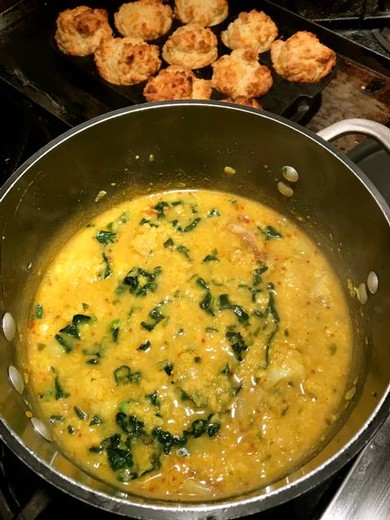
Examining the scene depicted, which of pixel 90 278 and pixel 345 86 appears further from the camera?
pixel 345 86

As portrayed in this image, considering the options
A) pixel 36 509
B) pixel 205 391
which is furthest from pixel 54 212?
pixel 36 509

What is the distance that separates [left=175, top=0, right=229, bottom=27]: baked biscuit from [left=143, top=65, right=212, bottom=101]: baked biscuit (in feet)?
1.57

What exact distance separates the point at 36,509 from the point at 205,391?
25.2 inches

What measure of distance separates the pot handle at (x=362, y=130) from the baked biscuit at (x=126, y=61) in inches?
54.2

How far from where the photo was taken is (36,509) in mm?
1605

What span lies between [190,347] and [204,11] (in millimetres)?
2109

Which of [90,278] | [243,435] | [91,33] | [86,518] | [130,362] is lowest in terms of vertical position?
[86,518]

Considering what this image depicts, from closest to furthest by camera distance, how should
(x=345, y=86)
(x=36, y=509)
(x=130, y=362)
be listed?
(x=36, y=509) → (x=130, y=362) → (x=345, y=86)

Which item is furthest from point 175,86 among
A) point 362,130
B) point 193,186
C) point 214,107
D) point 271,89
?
point 362,130

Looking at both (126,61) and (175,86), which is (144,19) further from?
(175,86)

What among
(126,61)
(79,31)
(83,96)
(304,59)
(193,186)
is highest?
(79,31)

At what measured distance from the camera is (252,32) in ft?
10.1

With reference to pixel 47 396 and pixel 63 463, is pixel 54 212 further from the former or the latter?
pixel 63 463

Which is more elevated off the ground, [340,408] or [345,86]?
[345,86]
